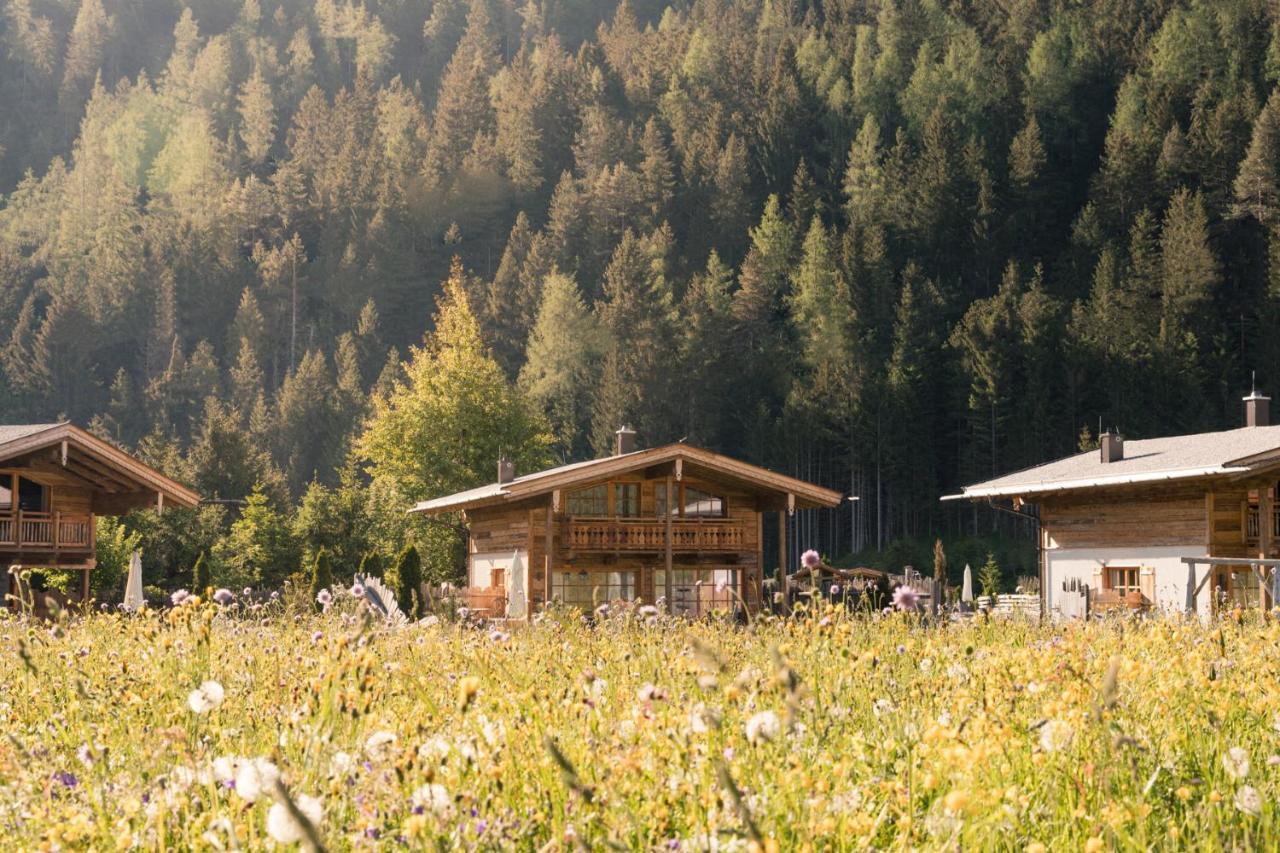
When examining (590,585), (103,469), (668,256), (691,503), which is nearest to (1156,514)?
(691,503)

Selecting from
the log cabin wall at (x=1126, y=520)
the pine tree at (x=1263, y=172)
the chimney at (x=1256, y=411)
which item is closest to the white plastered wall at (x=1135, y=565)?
the log cabin wall at (x=1126, y=520)

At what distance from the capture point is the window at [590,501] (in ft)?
107

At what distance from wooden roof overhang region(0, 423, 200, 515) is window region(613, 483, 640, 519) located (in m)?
9.12

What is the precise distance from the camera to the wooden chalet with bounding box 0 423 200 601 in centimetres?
2797

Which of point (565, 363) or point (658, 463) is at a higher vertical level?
point (565, 363)

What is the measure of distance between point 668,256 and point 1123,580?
56.4 meters

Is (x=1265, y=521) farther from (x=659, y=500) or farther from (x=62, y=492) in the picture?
(x=62, y=492)

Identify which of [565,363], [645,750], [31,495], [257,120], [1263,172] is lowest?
[645,750]

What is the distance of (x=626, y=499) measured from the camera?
108 ft

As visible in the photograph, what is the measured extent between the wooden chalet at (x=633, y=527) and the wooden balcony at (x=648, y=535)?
0.8 inches

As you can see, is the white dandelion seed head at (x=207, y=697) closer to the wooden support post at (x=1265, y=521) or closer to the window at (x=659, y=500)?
the wooden support post at (x=1265, y=521)

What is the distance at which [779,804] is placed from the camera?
402cm

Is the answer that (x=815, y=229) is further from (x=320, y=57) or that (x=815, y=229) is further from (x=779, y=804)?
(x=320, y=57)

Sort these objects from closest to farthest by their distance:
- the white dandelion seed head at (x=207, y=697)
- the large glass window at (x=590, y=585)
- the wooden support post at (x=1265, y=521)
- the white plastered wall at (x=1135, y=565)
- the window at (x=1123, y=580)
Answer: the white dandelion seed head at (x=207, y=697), the wooden support post at (x=1265, y=521), the white plastered wall at (x=1135, y=565), the window at (x=1123, y=580), the large glass window at (x=590, y=585)
